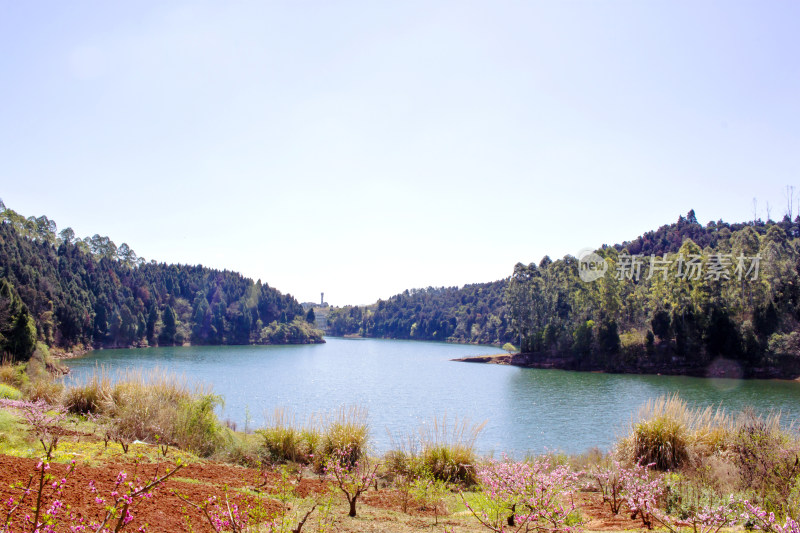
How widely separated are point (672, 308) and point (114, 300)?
8157 cm

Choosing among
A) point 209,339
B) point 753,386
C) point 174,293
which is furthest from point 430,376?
point 174,293

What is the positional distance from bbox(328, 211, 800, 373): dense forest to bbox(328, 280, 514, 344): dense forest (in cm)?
4248

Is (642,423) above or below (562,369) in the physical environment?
above

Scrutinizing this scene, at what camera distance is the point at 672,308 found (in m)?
50.4

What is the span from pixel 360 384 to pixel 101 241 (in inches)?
3658

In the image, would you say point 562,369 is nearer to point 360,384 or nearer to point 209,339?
point 360,384

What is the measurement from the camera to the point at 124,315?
78750mm

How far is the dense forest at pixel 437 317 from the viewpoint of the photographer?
122 metres

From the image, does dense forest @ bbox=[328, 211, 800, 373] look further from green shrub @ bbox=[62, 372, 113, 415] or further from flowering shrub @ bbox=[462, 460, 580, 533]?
green shrub @ bbox=[62, 372, 113, 415]

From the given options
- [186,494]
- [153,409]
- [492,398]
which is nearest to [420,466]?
[186,494]

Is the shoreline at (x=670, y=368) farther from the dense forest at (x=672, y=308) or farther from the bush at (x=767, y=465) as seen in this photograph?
the bush at (x=767, y=465)

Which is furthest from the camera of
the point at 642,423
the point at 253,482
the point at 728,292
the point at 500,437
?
the point at 728,292

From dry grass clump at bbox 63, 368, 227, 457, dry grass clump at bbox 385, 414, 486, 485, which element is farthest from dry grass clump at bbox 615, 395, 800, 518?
dry grass clump at bbox 63, 368, 227, 457

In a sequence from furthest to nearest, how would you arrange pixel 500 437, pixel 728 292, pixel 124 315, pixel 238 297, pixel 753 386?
pixel 238 297 → pixel 124 315 → pixel 728 292 → pixel 753 386 → pixel 500 437
